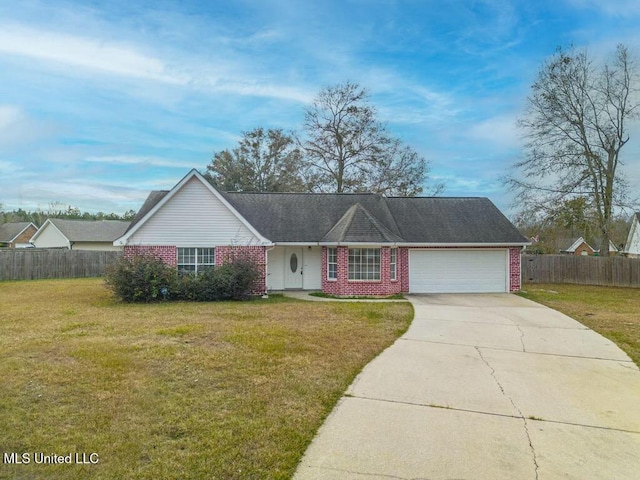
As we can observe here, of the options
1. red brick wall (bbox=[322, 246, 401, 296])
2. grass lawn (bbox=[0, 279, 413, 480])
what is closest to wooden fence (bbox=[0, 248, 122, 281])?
red brick wall (bbox=[322, 246, 401, 296])

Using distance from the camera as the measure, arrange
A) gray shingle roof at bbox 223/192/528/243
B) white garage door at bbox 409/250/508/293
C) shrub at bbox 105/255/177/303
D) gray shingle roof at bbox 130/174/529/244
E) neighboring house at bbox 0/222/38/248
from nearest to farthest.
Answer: shrub at bbox 105/255/177/303 < gray shingle roof at bbox 130/174/529/244 < gray shingle roof at bbox 223/192/528/243 < white garage door at bbox 409/250/508/293 < neighboring house at bbox 0/222/38/248

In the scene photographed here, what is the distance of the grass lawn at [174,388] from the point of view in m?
3.81

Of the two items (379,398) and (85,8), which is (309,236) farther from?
(379,398)

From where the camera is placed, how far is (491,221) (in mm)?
20562

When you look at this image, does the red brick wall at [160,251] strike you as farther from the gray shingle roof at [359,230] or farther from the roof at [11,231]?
the roof at [11,231]

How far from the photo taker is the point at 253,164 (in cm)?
4306

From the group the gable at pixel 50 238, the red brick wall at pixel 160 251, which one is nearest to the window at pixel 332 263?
the red brick wall at pixel 160 251

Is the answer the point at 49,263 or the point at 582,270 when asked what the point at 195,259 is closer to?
the point at 49,263

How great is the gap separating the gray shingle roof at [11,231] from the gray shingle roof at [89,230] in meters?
16.5

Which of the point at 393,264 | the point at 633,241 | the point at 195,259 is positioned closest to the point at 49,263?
the point at 195,259

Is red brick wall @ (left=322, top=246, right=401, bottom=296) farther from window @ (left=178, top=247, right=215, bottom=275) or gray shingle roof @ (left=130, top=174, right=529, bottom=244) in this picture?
window @ (left=178, top=247, right=215, bottom=275)

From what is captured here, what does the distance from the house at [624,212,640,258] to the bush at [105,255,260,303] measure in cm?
3622

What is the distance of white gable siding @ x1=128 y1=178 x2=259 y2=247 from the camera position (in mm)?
16578

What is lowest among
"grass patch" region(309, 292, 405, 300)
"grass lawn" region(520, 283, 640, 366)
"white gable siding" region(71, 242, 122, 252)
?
"grass lawn" region(520, 283, 640, 366)
